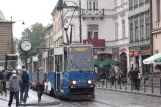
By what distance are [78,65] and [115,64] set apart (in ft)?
95.6

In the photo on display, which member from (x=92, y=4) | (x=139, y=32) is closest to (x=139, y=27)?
(x=139, y=32)

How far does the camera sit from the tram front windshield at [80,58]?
24.1 m

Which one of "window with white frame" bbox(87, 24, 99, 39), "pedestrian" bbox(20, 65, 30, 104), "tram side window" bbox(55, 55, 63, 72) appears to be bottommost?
"pedestrian" bbox(20, 65, 30, 104)

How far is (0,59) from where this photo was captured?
69500mm

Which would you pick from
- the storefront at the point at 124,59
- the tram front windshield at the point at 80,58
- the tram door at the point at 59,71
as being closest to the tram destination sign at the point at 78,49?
the tram front windshield at the point at 80,58

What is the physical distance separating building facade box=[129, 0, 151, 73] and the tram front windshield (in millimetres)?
22861

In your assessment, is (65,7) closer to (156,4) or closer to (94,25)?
(94,25)

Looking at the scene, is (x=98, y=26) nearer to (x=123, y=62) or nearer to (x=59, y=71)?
(x=123, y=62)

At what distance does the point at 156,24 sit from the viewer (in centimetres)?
4291

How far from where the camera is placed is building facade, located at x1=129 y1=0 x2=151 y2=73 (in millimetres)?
47031

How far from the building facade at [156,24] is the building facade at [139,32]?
2.57 meters

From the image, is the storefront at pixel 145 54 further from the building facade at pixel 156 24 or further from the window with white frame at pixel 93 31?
the window with white frame at pixel 93 31

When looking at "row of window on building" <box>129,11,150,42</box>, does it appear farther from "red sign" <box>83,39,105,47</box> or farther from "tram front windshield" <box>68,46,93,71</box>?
"tram front windshield" <box>68,46,93,71</box>

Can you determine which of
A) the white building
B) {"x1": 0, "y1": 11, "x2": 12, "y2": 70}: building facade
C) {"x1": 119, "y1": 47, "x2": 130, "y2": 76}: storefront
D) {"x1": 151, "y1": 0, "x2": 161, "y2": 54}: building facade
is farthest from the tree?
{"x1": 151, "y1": 0, "x2": 161, "y2": 54}: building facade
